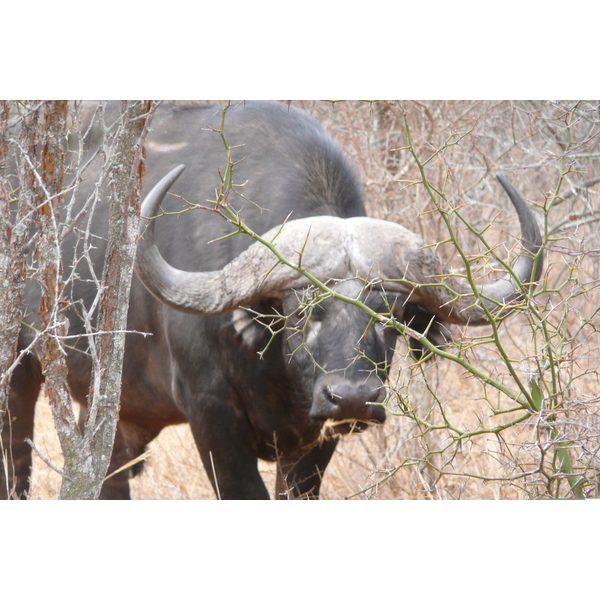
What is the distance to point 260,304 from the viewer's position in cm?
303

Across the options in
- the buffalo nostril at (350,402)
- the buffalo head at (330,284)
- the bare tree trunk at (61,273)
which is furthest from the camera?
the buffalo head at (330,284)

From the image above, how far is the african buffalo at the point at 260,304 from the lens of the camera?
8.98ft

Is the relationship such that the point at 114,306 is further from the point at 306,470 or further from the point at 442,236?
the point at 442,236

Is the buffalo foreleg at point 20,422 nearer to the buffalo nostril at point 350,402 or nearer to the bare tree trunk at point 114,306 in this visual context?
the bare tree trunk at point 114,306

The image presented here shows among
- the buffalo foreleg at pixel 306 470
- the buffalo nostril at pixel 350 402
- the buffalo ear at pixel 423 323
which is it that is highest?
the buffalo ear at pixel 423 323

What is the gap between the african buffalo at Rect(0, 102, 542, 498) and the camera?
8.98 ft

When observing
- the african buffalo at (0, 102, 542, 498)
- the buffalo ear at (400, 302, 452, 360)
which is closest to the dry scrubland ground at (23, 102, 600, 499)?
the buffalo ear at (400, 302, 452, 360)

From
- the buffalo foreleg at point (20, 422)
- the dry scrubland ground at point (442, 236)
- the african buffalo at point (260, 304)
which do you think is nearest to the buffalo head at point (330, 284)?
the african buffalo at point (260, 304)

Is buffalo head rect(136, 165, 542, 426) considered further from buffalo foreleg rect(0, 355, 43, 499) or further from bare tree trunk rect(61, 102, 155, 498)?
buffalo foreleg rect(0, 355, 43, 499)

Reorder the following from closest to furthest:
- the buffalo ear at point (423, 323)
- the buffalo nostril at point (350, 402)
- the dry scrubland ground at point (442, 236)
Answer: the buffalo nostril at point (350, 402), the buffalo ear at point (423, 323), the dry scrubland ground at point (442, 236)

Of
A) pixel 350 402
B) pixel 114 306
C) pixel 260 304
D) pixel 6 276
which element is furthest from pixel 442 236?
pixel 6 276

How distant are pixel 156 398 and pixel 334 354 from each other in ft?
4.01

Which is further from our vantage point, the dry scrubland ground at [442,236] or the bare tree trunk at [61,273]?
the dry scrubland ground at [442,236]

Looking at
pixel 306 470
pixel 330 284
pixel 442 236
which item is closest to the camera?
pixel 330 284
